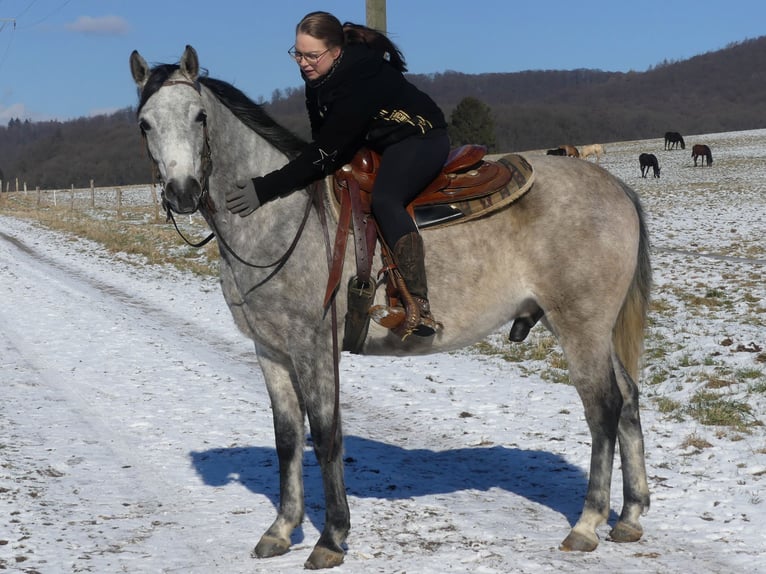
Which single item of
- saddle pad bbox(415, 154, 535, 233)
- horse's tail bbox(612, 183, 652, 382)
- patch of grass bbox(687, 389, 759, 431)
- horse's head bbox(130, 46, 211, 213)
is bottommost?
patch of grass bbox(687, 389, 759, 431)

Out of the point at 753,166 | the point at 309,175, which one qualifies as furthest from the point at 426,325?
the point at 753,166

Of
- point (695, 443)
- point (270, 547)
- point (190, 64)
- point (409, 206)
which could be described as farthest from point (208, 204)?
point (695, 443)

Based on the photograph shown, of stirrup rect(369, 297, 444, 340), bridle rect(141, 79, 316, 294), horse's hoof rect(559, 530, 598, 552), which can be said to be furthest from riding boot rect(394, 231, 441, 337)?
horse's hoof rect(559, 530, 598, 552)

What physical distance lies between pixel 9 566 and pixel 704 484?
4.85m

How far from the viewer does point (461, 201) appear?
16.9 feet

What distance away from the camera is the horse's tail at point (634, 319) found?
5.56 metres

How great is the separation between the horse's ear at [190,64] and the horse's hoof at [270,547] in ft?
9.60

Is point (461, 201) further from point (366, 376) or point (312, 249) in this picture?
point (366, 376)

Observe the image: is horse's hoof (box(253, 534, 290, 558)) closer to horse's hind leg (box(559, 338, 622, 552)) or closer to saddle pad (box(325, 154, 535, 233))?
horse's hind leg (box(559, 338, 622, 552))

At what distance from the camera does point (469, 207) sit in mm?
5141

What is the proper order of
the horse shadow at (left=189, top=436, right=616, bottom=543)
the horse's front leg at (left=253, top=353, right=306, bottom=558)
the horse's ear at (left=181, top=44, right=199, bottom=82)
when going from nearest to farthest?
the horse's ear at (left=181, top=44, right=199, bottom=82) < the horse's front leg at (left=253, top=353, right=306, bottom=558) < the horse shadow at (left=189, top=436, right=616, bottom=543)

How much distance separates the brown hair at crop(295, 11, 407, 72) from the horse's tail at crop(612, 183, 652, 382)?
6.63 feet

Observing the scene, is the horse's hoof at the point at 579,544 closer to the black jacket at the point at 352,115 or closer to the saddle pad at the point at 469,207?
the saddle pad at the point at 469,207

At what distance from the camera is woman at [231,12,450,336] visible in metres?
4.77
